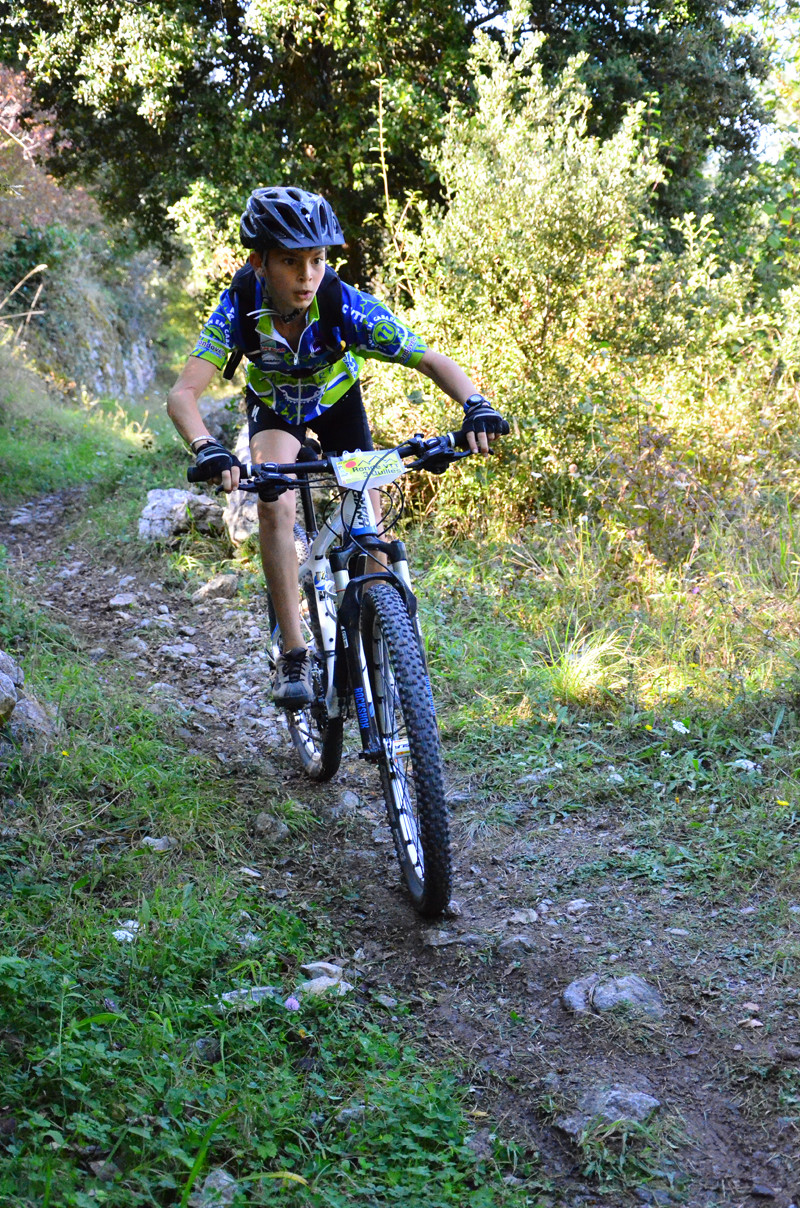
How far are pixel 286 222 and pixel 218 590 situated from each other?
3.55 meters

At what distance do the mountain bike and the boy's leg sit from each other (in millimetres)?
160

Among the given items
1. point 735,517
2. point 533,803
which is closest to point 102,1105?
point 533,803

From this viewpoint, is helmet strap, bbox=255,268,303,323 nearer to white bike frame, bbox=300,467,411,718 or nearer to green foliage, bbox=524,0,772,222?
white bike frame, bbox=300,467,411,718

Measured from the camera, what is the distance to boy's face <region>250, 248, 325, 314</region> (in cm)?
320

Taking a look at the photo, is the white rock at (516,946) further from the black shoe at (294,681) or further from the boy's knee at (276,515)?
the boy's knee at (276,515)

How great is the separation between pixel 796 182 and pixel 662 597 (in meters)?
4.96

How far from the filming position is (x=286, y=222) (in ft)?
10.2

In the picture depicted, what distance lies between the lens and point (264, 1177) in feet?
6.22

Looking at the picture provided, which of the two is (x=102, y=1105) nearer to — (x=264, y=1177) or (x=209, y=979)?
(x=264, y=1177)

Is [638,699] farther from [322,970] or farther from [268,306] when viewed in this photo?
[268,306]

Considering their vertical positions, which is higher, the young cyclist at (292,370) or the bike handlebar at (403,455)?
the young cyclist at (292,370)

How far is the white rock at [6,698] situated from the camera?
3434 millimetres

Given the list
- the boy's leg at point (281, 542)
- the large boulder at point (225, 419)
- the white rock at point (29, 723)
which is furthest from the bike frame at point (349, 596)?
the large boulder at point (225, 419)

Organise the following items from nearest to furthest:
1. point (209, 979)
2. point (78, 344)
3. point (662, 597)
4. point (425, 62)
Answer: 1. point (209, 979)
2. point (662, 597)
3. point (425, 62)
4. point (78, 344)
